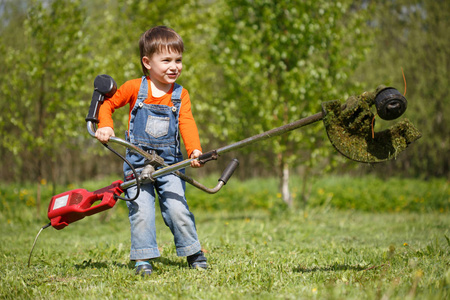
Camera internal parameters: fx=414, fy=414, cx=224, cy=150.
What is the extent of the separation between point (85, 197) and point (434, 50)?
10.3m

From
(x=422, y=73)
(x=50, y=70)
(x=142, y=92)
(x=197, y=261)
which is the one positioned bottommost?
(x=197, y=261)

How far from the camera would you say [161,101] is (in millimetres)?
3104

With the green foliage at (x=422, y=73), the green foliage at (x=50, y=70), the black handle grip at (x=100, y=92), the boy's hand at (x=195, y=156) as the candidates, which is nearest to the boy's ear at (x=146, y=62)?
the black handle grip at (x=100, y=92)

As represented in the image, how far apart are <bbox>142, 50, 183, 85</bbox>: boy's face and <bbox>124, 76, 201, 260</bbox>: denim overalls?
14cm

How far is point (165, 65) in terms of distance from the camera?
3.00 metres

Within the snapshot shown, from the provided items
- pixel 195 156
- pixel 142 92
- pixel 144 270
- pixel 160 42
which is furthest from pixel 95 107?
pixel 144 270

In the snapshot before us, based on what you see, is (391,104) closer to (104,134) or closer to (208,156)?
Result: (208,156)

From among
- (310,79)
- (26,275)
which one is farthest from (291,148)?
(26,275)

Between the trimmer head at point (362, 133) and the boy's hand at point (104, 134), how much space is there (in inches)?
55.5

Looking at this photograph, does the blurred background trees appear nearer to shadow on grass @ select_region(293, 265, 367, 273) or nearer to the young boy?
the young boy

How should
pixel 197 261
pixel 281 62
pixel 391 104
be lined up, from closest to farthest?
pixel 391 104, pixel 197 261, pixel 281 62

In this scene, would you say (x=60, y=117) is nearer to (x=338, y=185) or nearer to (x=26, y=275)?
(x=26, y=275)

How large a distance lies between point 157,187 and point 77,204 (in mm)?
578

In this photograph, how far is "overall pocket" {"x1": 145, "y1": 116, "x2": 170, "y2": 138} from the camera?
303cm
